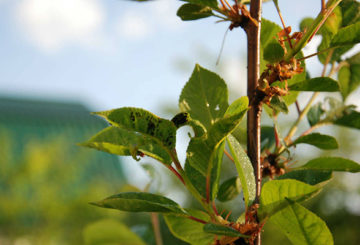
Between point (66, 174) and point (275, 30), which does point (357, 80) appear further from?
point (66, 174)

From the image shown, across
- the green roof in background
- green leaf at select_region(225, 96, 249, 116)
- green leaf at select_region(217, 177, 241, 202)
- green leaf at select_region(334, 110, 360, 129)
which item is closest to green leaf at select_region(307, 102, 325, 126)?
green leaf at select_region(334, 110, 360, 129)

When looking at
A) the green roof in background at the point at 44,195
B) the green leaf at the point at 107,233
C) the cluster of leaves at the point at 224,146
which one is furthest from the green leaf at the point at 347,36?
the green roof in background at the point at 44,195

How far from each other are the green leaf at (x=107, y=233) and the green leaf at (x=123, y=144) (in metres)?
0.23

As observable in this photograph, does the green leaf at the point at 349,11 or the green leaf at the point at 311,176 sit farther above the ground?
the green leaf at the point at 349,11

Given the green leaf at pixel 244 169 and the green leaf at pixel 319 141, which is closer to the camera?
the green leaf at pixel 244 169

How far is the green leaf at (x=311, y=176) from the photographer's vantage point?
0.30 meters

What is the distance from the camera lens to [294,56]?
0.32 metres

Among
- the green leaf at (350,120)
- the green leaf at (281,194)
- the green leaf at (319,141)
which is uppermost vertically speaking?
the green leaf at (350,120)

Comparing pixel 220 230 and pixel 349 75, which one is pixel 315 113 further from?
pixel 220 230

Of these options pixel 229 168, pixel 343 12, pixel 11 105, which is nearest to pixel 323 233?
pixel 343 12

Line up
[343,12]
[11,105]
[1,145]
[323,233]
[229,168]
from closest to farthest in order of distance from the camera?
[323,233]
[343,12]
[229,168]
[1,145]
[11,105]

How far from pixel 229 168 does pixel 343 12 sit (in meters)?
4.58

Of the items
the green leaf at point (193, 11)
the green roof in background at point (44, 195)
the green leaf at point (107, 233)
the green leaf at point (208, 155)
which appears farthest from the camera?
the green roof in background at point (44, 195)

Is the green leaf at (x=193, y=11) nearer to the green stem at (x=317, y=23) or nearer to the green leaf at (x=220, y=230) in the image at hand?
the green stem at (x=317, y=23)
